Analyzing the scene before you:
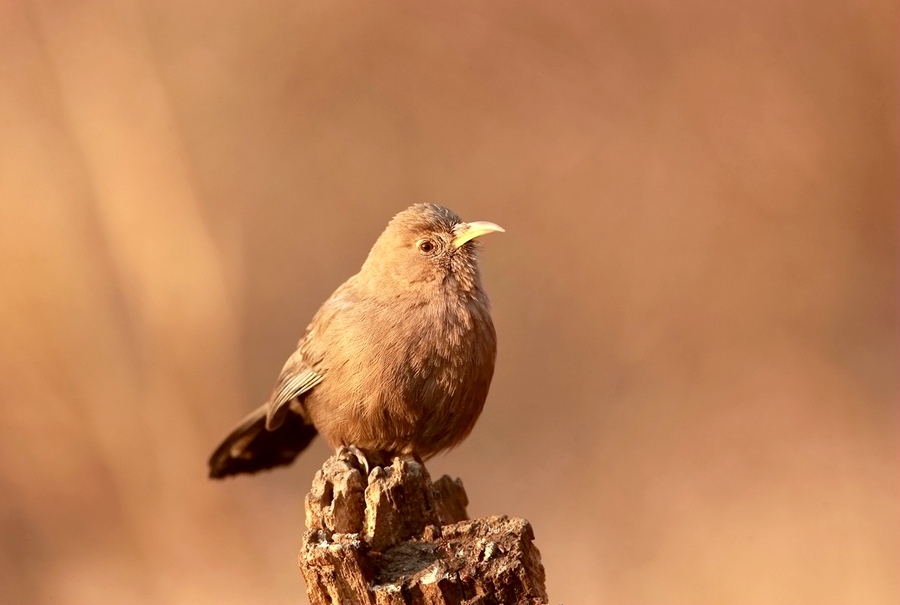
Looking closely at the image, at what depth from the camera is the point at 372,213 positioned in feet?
34.7

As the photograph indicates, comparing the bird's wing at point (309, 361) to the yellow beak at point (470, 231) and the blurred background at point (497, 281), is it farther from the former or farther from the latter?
the blurred background at point (497, 281)

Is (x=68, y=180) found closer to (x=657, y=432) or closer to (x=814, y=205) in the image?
(x=657, y=432)

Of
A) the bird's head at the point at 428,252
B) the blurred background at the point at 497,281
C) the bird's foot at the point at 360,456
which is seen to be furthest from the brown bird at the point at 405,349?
the blurred background at the point at 497,281

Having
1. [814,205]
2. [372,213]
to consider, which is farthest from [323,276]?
[814,205]

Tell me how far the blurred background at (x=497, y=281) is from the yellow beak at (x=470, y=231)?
11.3 feet

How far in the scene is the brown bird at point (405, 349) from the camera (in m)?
5.68

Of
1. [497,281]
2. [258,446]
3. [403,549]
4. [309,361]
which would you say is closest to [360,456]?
[403,549]

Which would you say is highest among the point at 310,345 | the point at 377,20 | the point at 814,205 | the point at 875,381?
the point at 377,20

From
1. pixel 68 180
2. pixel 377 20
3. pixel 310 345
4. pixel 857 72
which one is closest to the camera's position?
pixel 310 345

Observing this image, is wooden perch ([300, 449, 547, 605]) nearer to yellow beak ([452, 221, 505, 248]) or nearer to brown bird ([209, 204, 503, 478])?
brown bird ([209, 204, 503, 478])

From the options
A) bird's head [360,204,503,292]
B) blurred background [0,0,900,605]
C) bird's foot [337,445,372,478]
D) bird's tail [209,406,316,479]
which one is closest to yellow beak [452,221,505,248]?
bird's head [360,204,503,292]

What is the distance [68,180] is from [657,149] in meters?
5.20

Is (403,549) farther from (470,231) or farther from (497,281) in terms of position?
(497,281)

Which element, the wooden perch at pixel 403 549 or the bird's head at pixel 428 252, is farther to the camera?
the bird's head at pixel 428 252
